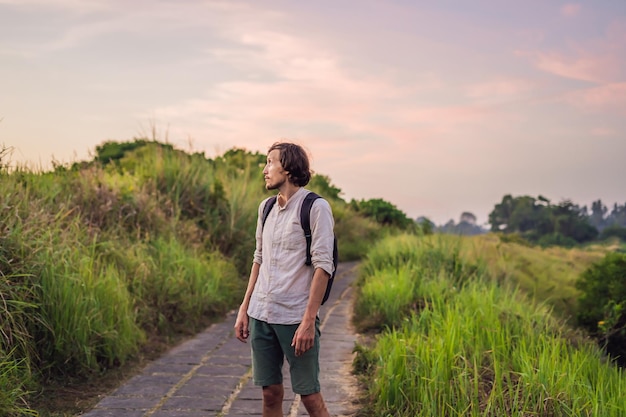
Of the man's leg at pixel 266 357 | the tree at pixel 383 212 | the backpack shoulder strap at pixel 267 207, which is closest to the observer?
the man's leg at pixel 266 357

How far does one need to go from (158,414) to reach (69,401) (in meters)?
0.81

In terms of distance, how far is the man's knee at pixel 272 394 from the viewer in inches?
134

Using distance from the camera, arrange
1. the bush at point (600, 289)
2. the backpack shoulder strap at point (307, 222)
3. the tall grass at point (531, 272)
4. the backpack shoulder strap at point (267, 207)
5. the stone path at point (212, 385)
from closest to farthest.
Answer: the backpack shoulder strap at point (307, 222), the backpack shoulder strap at point (267, 207), the stone path at point (212, 385), the tall grass at point (531, 272), the bush at point (600, 289)

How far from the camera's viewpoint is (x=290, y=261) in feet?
10.7

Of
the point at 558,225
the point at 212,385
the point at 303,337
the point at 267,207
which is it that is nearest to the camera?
the point at 303,337

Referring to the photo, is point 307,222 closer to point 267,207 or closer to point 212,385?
point 267,207

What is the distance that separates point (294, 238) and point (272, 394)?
0.83m

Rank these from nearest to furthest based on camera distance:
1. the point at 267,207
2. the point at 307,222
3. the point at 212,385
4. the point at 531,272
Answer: the point at 307,222, the point at 267,207, the point at 212,385, the point at 531,272

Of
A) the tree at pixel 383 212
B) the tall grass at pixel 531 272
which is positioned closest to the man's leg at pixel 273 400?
the tall grass at pixel 531 272

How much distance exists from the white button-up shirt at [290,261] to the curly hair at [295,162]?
70 millimetres

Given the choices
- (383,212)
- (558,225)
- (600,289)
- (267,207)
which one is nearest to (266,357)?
(267,207)

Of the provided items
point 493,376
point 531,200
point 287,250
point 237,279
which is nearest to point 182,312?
point 237,279

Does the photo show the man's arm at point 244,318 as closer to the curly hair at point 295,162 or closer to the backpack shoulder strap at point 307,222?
the backpack shoulder strap at point 307,222

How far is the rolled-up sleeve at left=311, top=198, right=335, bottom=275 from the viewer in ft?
10.3
